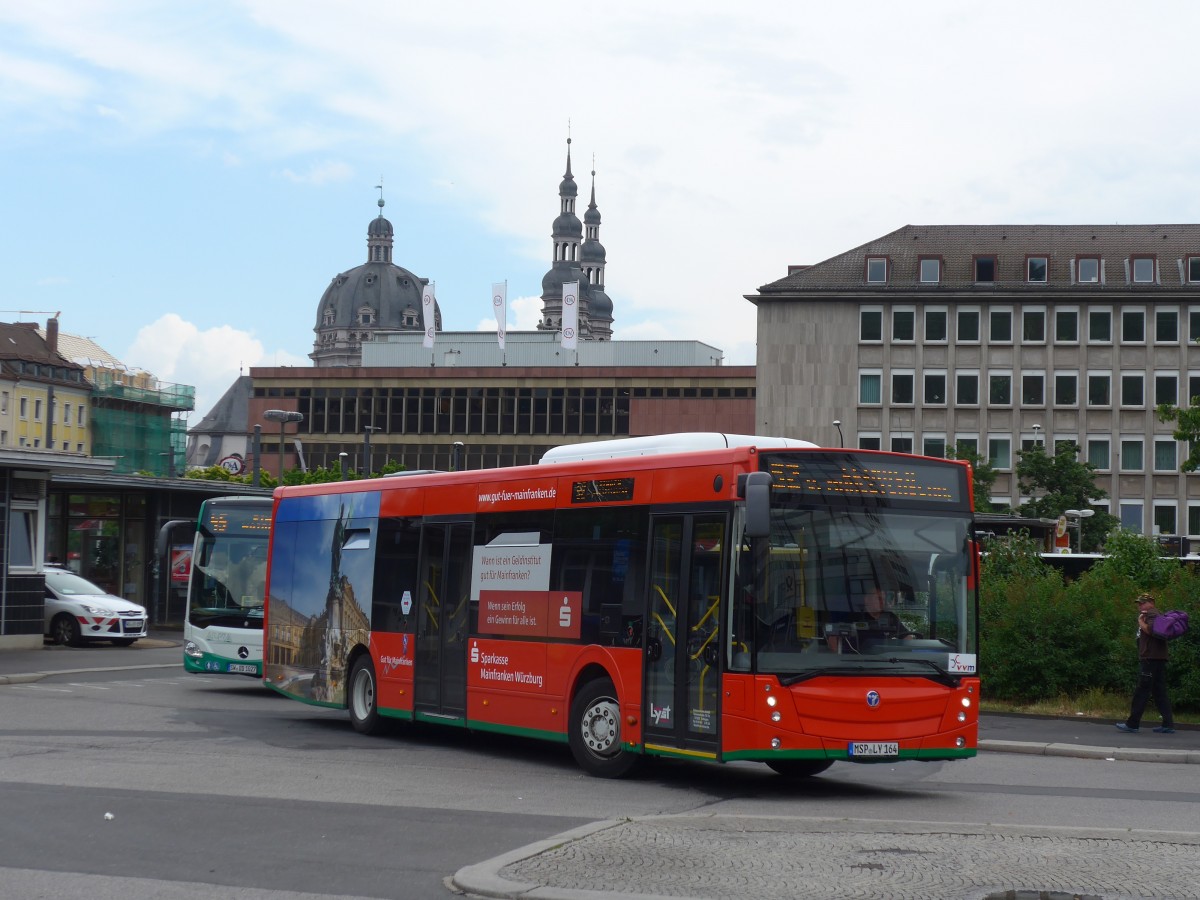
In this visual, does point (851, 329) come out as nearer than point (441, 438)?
Yes

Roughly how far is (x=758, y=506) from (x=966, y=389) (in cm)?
7491

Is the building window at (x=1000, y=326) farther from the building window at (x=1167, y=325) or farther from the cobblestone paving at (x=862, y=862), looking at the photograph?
the cobblestone paving at (x=862, y=862)

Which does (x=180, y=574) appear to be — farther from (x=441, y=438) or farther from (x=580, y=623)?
(x=441, y=438)

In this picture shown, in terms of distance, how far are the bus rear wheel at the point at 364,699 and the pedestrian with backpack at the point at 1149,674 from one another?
893 cm

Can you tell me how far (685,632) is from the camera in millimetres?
13539

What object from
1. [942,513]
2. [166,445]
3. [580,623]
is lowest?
[580,623]

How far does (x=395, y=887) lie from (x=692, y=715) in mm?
4782

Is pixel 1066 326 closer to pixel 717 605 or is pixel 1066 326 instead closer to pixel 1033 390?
pixel 1033 390

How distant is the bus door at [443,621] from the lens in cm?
1673

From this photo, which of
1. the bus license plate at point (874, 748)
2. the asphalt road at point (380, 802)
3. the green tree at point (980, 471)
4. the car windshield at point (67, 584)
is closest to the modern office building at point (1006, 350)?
the green tree at point (980, 471)

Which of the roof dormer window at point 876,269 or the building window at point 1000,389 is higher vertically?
the roof dormer window at point 876,269

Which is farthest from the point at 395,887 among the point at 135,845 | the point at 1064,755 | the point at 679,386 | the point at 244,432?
the point at 244,432

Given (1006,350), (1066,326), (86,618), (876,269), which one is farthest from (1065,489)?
(86,618)

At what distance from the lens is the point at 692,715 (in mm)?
13391
